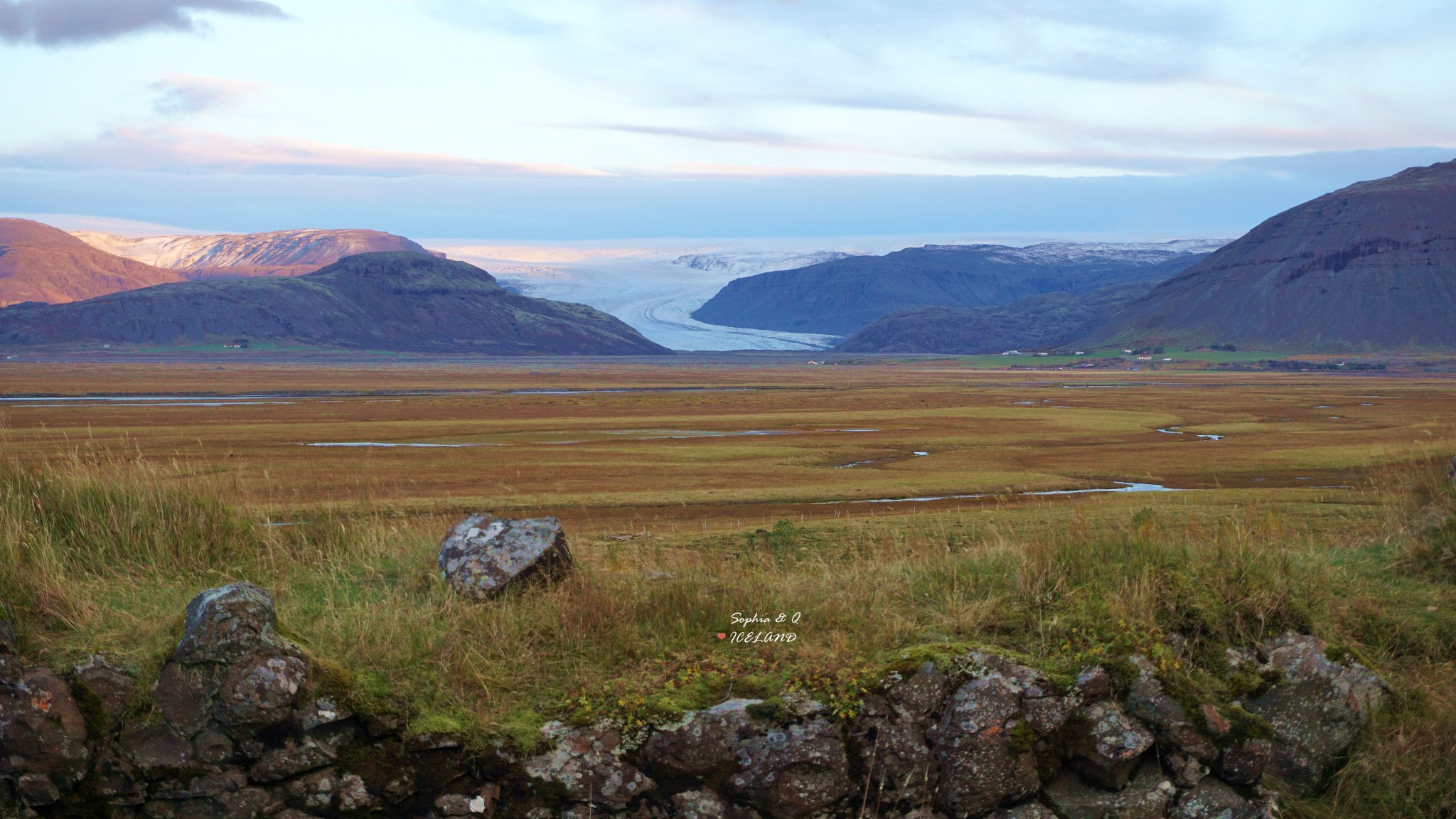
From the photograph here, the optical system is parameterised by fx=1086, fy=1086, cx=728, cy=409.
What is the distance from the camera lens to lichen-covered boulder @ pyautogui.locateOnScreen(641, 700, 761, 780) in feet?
24.1

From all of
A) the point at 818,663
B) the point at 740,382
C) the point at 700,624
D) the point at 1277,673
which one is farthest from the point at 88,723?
the point at 740,382

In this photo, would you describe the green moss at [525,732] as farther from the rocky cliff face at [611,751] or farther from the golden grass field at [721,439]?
the golden grass field at [721,439]

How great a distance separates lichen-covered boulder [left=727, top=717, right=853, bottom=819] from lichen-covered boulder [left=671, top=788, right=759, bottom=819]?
0.07 metres

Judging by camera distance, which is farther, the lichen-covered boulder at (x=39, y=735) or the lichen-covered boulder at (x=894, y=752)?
the lichen-covered boulder at (x=894, y=752)

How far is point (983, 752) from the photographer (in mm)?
7395

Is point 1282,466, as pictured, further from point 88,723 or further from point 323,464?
point 88,723

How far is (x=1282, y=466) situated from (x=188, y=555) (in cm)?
3369

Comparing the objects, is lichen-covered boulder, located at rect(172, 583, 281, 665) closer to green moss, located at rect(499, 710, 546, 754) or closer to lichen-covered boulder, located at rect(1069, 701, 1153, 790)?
green moss, located at rect(499, 710, 546, 754)

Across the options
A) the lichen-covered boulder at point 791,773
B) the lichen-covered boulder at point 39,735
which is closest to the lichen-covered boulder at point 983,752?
the lichen-covered boulder at point 791,773

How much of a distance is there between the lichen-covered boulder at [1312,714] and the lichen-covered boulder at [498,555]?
554 centimetres

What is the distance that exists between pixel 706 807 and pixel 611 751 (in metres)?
0.74

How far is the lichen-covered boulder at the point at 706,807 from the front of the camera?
24.0ft

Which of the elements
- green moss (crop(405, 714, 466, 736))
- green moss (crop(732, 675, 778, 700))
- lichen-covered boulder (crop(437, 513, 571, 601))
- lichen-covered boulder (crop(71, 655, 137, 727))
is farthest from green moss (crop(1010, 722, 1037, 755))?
lichen-covered boulder (crop(71, 655, 137, 727))

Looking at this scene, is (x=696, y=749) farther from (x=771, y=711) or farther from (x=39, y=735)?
(x=39, y=735)
